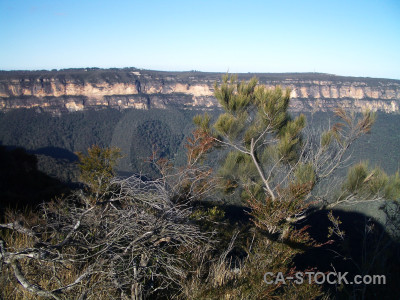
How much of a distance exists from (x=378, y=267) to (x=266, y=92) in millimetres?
3575

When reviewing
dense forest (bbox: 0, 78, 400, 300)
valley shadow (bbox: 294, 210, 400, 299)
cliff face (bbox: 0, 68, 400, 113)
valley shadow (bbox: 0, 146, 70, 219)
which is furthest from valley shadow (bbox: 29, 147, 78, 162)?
valley shadow (bbox: 294, 210, 400, 299)

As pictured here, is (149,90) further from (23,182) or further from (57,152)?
(23,182)

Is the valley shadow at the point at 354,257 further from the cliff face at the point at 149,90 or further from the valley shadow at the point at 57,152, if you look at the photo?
the valley shadow at the point at 57,152

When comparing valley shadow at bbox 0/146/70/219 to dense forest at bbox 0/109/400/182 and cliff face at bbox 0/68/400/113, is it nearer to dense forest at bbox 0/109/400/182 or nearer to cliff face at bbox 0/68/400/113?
dense forest at bbox 0/109/400/182

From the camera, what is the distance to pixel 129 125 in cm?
2536

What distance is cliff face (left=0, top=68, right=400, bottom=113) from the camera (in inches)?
1008

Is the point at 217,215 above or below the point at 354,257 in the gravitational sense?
above

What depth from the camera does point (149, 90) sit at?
3259 centimetres

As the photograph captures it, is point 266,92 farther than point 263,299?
Yes

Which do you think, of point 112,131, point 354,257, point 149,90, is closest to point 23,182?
point 354,257

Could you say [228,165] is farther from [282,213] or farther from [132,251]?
[132,251]

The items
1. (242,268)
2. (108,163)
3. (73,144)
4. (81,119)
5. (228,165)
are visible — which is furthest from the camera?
(81,119)

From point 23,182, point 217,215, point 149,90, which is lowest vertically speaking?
point 23,182

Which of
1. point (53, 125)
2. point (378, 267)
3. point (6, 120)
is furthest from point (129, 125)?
point (378, 267)
